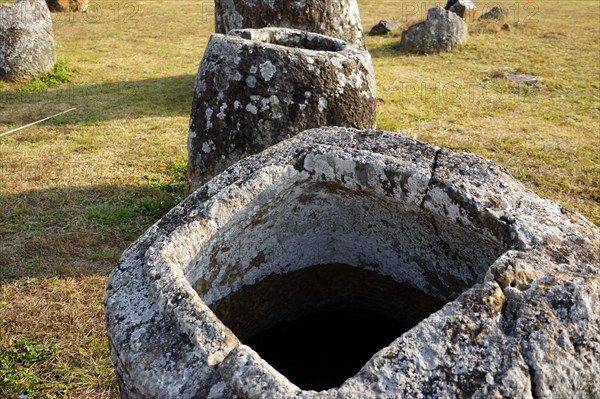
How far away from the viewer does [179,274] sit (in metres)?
1.94

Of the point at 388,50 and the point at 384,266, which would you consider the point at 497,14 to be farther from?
the point at 384,266

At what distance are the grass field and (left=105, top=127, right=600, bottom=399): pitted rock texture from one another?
1.46 m

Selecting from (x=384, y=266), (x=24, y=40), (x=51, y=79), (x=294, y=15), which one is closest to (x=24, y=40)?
(x=24, y=40)

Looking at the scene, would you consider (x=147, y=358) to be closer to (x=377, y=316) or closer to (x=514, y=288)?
(x=514, y=288)

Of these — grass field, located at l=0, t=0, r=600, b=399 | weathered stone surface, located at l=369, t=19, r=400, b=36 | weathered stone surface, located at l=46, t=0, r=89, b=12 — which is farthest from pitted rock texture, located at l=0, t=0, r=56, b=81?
weathered stone surface, located at l=369, t=19, r=400, b=36

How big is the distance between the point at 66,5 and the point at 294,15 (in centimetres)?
897

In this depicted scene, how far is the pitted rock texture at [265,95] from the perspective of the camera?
4.05m

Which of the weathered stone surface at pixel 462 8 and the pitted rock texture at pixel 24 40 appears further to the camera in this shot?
the weathered stone surface at pixel 462 8

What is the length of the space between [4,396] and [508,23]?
12.1m

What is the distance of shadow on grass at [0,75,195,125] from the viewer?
7457 millimetres

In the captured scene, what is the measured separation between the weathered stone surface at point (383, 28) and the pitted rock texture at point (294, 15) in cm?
572

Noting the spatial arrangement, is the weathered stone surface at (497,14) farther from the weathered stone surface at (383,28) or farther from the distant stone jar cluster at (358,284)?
the distant stone jar cluster at (358,284)

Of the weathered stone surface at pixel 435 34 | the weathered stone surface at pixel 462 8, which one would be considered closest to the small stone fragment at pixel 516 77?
the weathered stone surface at pixel 435 34

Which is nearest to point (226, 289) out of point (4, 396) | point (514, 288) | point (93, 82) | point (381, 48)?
point (514, 288)
